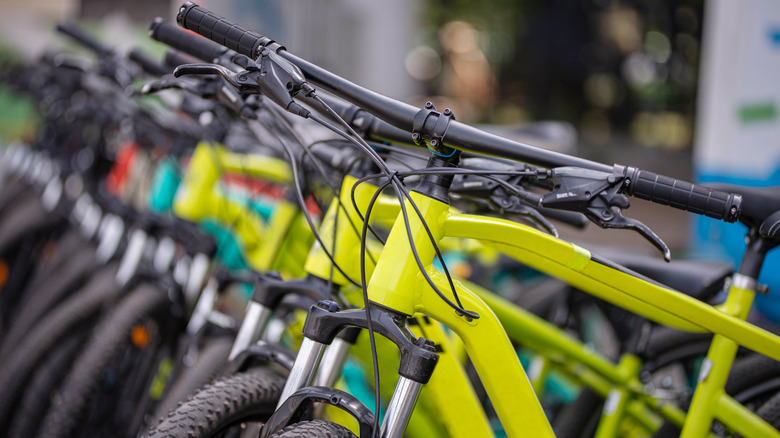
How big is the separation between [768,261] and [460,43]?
11185 mm

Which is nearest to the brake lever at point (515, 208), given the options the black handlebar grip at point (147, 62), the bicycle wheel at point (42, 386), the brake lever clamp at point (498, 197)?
the brake lever clamp at point (498, 197)

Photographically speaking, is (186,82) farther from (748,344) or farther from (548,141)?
(548,141)

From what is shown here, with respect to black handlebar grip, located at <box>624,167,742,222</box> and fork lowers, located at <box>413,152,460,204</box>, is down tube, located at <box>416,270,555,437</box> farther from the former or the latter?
black handlebar grip, located at <box>624,167,742,222</box>

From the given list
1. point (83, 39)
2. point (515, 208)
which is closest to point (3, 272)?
point (83, 39)

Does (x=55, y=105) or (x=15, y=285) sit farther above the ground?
(x=55, y=105)

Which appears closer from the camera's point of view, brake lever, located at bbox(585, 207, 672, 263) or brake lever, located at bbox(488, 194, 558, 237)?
brake lever, located at bbox(585, 207, 672, 263)

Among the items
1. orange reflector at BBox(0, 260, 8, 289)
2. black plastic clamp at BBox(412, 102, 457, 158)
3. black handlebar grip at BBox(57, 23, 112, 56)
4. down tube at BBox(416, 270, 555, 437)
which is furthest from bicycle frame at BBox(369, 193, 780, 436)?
orange reflector at BBox(0, 260, 8, 289)

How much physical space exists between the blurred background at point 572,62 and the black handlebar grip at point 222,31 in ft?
6.90

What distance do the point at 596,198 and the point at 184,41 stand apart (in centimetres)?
87

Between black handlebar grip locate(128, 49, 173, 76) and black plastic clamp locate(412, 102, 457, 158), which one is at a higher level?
black handlebar grip locate(128, 49, 173, 76)

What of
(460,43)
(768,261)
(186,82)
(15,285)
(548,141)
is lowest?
(15,285)

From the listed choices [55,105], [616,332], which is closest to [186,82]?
[616,332]

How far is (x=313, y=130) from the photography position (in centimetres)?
186

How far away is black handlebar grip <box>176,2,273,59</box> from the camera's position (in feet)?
3.47
